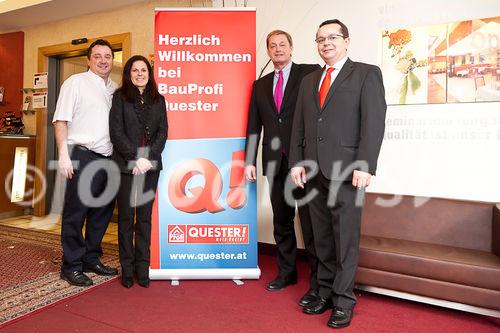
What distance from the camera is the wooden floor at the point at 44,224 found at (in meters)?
4.25

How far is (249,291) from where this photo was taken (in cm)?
258

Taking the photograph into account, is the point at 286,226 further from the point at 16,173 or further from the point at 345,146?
the point at 16,173

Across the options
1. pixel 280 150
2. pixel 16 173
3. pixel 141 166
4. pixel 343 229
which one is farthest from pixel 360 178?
pixel 16 173

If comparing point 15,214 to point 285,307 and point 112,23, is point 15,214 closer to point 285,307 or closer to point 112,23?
point 112,23

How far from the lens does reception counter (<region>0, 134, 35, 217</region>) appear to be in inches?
191

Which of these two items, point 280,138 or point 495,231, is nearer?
point 495,231

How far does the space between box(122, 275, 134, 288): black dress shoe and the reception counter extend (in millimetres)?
3198

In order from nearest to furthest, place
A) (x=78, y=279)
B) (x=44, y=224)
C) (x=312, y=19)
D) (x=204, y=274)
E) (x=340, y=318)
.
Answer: (x=340, y=318)
(x=78, y=279)
(x=204, y=274)
(x=312, y=19)
(x=44, y=224)

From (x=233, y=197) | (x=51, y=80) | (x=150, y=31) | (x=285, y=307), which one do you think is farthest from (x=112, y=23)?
(x=285, y=307)

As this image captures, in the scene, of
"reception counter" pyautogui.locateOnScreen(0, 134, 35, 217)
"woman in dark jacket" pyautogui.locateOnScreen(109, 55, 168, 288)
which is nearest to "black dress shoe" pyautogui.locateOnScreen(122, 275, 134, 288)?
"woman in dark jacket" pyautogui.locateOnScreen(109, 55, 168, 288)

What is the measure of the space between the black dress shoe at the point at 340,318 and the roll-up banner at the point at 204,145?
80cm

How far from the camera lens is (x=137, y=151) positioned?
2.51m

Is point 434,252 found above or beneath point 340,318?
above

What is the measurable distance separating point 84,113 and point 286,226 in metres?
1.58
